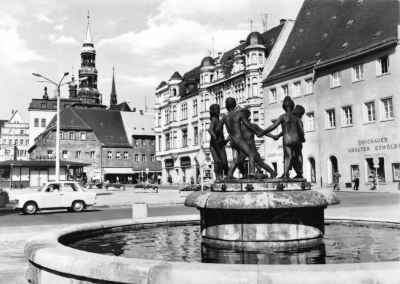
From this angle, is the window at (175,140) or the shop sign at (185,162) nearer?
the shop sign at (185,162)

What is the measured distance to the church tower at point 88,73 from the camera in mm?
124188

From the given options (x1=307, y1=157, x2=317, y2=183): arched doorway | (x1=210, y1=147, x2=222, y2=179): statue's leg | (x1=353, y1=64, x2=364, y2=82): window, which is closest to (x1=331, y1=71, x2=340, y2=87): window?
(x1=353, y1=64, x2=364, y2=82): window

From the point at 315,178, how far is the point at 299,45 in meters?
14.2

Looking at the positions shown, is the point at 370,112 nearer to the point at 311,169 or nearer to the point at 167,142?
the point at 311,169

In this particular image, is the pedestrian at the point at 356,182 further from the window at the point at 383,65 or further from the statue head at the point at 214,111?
the statue head at the point at 214,111

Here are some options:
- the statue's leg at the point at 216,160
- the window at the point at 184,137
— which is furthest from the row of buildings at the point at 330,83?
the statue's leg at the point at 216,160

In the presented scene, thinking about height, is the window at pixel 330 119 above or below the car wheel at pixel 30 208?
above

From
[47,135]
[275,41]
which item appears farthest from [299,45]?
[47,135]

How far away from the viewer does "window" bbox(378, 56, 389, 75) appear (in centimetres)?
3575

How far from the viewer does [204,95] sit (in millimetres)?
61781

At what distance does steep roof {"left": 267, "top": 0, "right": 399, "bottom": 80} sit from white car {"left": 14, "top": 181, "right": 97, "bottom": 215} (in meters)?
25.1

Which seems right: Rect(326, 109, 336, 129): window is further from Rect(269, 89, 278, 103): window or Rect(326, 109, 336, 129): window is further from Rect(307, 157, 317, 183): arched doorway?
Rect(269, 89, 278, 103): window

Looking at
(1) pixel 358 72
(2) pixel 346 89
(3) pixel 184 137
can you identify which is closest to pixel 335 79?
(2) pixel 346 89

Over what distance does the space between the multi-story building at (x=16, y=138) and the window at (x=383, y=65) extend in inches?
4017
